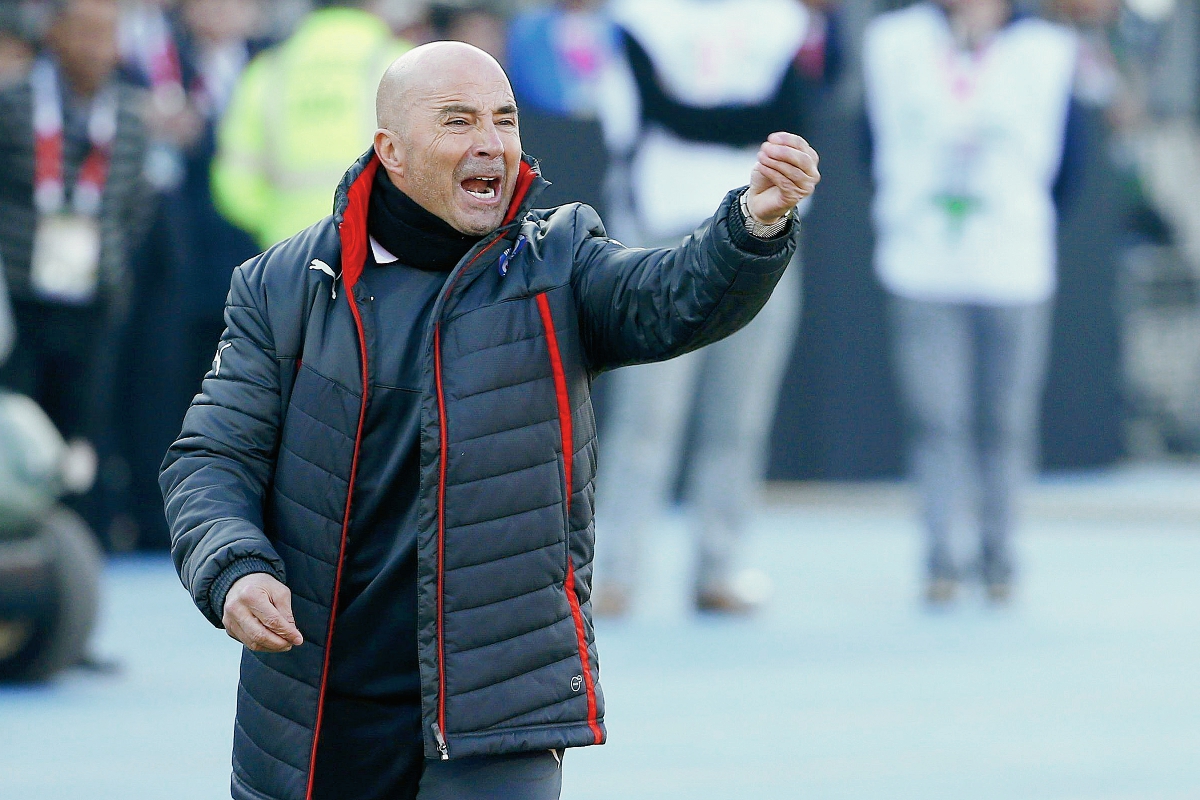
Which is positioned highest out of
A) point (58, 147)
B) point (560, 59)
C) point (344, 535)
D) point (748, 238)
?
point (560, 59)

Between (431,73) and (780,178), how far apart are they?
24.5 inches

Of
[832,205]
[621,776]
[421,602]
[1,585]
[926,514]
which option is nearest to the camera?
[421,602]

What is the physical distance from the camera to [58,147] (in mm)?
7637

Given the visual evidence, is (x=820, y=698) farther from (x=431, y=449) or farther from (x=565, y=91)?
(x=565, y=91)

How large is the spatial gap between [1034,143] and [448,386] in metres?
5.51

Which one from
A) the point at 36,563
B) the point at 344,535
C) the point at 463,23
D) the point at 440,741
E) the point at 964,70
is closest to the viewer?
the point at 440,741

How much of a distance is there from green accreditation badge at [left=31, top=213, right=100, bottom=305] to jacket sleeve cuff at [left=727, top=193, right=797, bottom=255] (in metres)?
5.26

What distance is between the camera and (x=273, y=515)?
318cm

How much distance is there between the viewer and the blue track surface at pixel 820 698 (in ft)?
16.6

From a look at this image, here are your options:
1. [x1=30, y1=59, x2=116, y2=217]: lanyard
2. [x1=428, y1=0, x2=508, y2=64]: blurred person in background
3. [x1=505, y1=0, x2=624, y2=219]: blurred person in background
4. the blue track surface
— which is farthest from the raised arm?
[x1=505, y1=0, x2=624, y2=219]: blurred person in background

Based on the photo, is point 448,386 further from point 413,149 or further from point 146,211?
point 146,211

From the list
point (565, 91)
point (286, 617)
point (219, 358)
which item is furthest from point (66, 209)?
point (286, 617)

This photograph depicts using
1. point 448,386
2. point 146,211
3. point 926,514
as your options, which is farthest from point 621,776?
point 146,211

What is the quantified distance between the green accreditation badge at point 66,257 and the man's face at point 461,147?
4883 mm
